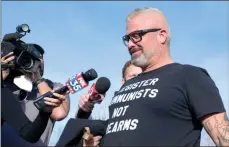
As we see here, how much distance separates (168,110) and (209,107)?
0.84ft

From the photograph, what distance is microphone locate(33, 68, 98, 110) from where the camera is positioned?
3045 mm

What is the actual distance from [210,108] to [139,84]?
0.57 metres

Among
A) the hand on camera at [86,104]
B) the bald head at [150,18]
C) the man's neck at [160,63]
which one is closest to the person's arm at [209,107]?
the man's neck at [160,63]

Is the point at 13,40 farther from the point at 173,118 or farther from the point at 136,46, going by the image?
the point at 173,118

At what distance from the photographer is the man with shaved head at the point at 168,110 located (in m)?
2.61

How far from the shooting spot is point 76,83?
10.0 ft

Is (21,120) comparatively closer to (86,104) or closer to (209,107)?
(86,104)

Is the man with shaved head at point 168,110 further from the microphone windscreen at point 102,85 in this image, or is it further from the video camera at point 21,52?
the video camera at point 21,52

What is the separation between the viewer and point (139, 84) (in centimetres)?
296

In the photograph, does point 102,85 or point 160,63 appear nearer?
point 160,63

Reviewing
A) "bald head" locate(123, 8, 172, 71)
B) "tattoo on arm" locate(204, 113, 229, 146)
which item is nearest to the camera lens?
"bald head" locate(123, 8, 172, 71)

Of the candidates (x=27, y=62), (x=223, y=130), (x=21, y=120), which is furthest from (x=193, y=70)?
(x=27, y=62)

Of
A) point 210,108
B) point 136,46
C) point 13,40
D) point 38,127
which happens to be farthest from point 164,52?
point 13,40

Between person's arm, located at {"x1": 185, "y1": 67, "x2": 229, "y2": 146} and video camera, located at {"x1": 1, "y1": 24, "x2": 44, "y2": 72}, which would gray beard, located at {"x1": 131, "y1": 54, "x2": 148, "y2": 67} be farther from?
video camera, located at {"x1": 1, "y1": 24, "x2": 44, "y2": 72}
